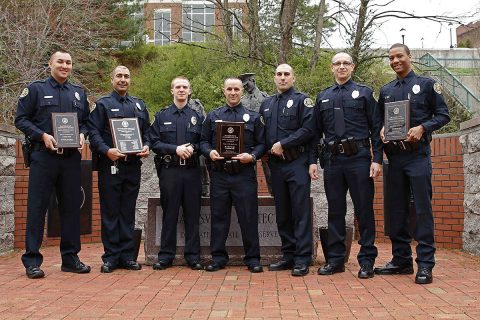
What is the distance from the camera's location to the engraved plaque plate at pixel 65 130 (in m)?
5.94

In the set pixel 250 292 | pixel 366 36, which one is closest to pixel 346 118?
pixel 250 292

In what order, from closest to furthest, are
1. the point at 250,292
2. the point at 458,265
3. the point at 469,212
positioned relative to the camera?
the point at 250,292, the point at 458,265, the point at 469,212

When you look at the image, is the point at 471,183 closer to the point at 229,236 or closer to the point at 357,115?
the point at 357,115

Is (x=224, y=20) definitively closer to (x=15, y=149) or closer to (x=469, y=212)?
(x=15, y=149)

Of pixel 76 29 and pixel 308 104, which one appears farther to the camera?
pixel 76 29

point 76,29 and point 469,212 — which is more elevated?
point 76,29

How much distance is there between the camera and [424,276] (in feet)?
17.9

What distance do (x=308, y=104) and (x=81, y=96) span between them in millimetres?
2435

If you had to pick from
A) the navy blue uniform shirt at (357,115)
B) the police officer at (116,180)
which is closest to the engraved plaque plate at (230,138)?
the police officer at (116,180)

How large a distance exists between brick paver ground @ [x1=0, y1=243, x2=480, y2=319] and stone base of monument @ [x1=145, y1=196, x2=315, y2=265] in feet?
1.09

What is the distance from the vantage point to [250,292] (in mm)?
5117

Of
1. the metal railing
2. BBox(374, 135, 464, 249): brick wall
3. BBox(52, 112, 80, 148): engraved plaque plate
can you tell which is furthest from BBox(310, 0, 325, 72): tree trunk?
BBox(52, 112, 80, 148): engraved plaque plate

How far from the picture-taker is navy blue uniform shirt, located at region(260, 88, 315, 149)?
6152 millimetres

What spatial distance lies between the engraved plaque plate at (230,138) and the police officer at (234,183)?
0.07 meters
